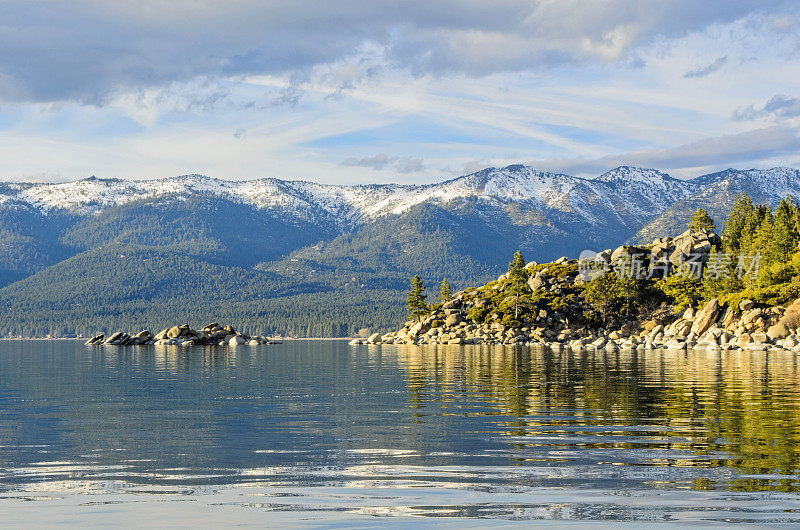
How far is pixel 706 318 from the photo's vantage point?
408 ft

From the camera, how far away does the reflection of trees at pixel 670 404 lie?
→ 69.4 feet

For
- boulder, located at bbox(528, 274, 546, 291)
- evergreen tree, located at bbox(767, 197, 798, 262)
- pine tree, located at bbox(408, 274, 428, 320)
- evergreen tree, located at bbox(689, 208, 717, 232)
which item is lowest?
pine tree, located at bbox(408, 274, 428, 320)

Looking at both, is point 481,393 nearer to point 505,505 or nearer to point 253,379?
point 253,379

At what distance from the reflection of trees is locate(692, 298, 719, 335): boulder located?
213 ft

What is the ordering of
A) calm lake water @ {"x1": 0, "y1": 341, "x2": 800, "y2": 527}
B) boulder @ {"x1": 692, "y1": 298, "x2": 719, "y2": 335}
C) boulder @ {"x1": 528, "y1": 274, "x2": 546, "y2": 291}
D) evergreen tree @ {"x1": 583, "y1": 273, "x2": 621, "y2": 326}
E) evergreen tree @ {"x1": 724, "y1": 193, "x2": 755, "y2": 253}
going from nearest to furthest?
calm lake water @ {"x1": 0, "y1": 341, "x2": 800, "y2": 527} < boulder @ {"x1": 692, "y1": 298, "x2": 719, "y2": 335} < evergreen tree @ {"x1": 724, "y1": 193, "x2": 755, "y2": 253} < evergreen tree @ {"x1": 583, "y1": 273, "x2": 621, "y2": 326} < boulder @ {"x1": 528, "y1": 274, "x2": 546, "y2": 291}

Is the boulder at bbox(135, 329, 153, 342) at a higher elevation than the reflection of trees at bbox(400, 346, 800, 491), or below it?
below

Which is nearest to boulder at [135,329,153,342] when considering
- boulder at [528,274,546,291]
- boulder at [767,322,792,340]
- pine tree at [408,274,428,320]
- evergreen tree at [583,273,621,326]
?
pine tree at [408,274,428,320]

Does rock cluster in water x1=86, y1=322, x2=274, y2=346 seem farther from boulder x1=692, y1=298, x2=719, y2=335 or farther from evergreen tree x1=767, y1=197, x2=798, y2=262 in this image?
evergreen tree x1=767, y1=197, x2=798, y2=262

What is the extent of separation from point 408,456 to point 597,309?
136211 millimetres

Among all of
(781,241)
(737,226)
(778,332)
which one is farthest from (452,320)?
(778,332)

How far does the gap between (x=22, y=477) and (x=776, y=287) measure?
11756 centimetres

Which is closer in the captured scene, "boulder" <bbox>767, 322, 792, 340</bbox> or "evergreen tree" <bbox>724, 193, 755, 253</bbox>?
"boulder" <bbox>767, 322, 792, 340</bbox>

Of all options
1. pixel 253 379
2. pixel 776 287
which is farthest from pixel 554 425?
pixel 776 287

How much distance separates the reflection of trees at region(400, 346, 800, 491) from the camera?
21156 millimetres
